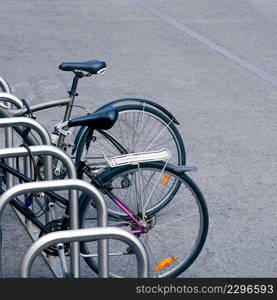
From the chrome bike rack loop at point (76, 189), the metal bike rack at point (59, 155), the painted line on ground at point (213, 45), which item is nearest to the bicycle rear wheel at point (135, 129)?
the metal bike rack at point (59, 155)

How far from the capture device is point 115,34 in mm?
12414

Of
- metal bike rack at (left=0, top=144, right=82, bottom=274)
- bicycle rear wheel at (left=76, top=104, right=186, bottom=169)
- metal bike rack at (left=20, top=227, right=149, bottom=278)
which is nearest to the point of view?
metal bike rack at (left=20, top=227, right=149, bottom=278)

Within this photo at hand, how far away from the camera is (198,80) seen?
10062 mm

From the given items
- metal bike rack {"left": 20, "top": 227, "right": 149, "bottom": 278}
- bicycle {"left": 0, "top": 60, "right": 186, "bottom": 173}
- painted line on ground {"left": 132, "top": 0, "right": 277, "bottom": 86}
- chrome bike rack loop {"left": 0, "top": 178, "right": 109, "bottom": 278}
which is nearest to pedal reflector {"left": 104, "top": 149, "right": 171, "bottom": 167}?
bicycle {"left": 0, "top": 60, "right": 186, "bottom": 173}

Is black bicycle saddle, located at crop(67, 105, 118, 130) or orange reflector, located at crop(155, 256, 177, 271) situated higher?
black bicycle saddle, located at crop(67, 105, 118, 130)

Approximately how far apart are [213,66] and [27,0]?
18.1 ft

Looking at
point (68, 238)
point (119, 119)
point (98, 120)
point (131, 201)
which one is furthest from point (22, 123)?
point (68, 238)

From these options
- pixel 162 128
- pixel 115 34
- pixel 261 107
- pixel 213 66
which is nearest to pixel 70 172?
pixel 162 128

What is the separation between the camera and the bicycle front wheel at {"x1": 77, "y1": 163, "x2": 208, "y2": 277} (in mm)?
5137

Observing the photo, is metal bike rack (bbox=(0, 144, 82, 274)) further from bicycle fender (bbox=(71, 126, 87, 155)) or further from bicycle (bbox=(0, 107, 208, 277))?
bicycle fender (bbox=(71, 126, 87, 155))

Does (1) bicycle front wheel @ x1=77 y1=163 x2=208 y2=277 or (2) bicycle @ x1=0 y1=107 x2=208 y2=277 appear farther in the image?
(1) bicycle front wheel @ x1=77 y1=163 x2=208 y2=277

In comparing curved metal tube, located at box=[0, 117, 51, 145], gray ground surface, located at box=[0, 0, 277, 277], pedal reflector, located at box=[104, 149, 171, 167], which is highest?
curved metal tube, located at box=[0, 117, 51, 145]

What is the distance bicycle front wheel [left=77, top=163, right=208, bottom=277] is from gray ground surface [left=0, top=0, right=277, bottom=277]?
7.8 inches
